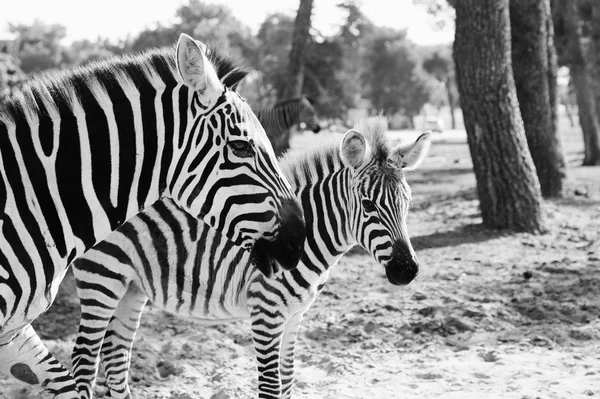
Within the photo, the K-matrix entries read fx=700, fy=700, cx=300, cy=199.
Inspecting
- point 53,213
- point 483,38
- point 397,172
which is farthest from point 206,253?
point 483,38

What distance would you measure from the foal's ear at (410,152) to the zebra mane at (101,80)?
1433mm

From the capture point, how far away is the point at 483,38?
9.92 metres

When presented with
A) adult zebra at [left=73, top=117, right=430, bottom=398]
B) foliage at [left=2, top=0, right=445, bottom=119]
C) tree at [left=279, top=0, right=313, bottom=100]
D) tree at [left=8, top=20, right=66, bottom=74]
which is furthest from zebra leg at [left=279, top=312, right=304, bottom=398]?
tree at [left=8, top=20, right=66, bottom=74]

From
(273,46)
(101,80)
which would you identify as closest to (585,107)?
(101,80)

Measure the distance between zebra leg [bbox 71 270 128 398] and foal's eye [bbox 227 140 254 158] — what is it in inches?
64.8

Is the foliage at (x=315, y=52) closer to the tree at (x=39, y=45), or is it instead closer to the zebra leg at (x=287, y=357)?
the tree at (x=39, y=45)

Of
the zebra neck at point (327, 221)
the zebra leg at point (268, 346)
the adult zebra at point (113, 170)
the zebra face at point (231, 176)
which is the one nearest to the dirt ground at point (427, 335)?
the zebra leg at point (268, 346)

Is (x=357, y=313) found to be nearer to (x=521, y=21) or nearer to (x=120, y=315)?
(x=120, y=315)

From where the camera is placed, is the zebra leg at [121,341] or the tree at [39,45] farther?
the tree at [39,45]

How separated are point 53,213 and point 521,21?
447 inches

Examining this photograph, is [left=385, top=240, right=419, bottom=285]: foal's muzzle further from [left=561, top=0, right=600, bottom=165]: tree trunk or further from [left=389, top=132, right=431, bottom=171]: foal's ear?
[left=561, top=0, right=600, bottom=165]: tree trunk

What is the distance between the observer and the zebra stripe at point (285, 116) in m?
13.2

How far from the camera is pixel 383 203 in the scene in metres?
4.14

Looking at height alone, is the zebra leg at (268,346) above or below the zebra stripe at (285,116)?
below
